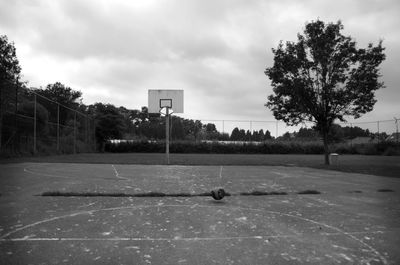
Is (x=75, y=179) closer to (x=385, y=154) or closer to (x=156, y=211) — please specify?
(x=156, y=211)

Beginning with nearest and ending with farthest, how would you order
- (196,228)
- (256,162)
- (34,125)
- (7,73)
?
(196,228) → (7,73) → (34,125) → (256,162)

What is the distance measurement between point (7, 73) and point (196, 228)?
656 inches

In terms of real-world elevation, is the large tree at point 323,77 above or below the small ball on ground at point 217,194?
above

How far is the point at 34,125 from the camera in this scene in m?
22.2

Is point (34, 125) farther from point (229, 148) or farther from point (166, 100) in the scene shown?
point (229, 148)

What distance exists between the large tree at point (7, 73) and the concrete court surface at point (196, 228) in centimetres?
1050

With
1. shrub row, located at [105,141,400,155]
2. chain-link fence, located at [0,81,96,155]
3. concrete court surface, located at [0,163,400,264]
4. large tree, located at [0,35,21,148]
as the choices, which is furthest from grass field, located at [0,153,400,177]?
shrub row, located at [105,141,400,155]

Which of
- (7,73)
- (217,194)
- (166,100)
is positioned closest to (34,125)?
(7,73)

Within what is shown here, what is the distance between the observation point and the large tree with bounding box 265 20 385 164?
1866 cm

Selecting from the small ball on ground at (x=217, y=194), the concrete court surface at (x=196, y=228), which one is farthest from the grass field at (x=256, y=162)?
the small ball on ground at (x=217, y=194)

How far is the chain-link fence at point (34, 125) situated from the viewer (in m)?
18.7

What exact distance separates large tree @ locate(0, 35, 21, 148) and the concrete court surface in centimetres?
1050

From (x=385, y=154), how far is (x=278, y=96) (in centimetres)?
2136

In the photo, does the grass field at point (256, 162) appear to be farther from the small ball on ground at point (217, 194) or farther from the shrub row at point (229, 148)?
the shrub row at point (229, 148)
